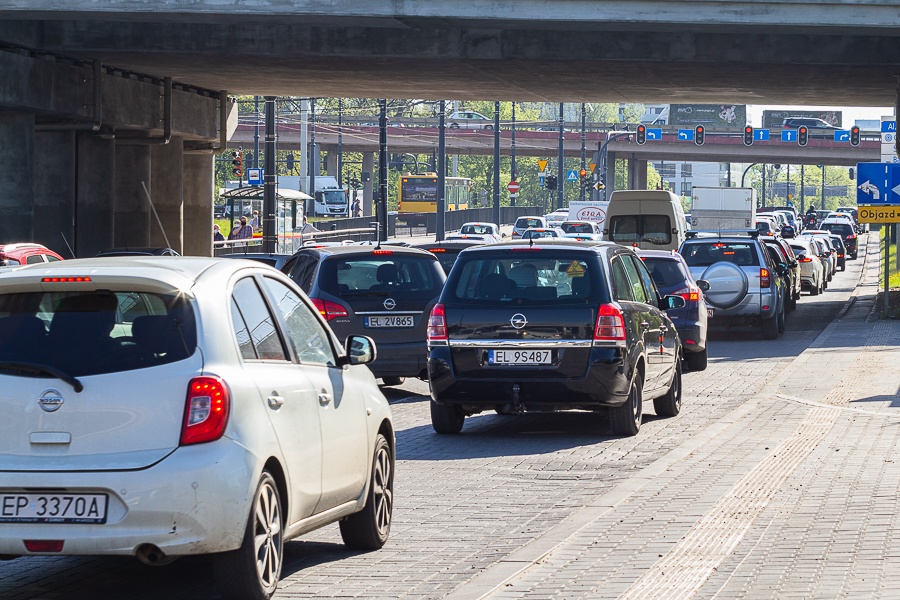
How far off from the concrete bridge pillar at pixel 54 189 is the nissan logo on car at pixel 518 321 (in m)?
22.1

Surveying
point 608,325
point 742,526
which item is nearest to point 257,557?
point 742,526

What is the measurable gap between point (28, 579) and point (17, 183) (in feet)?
81.3

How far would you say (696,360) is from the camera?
21.0 meters

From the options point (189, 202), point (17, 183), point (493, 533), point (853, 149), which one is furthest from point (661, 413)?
point (853, 149)

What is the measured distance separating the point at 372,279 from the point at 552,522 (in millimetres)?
8223

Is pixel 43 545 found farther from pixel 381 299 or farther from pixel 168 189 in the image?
pixel 168 189

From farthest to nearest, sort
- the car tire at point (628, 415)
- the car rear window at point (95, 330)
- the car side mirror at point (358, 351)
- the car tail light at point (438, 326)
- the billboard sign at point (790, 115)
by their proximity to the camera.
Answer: the billboard sign at point (790, 115), the car tire at point (628, 415), the car tail light at point (438, 326), the car side mirror at point (358, 351), the car rear window at point (95, 330)

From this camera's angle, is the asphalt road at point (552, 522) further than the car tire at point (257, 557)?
Yes

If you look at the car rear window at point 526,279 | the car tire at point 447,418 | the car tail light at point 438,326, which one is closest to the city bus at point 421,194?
the car tire at point 447,418

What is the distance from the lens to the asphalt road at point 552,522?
7.14m

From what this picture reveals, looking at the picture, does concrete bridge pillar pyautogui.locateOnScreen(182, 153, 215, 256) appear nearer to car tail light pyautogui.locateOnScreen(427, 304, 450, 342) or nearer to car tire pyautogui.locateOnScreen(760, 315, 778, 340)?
car tire pyautogui.locateOnScreen(760, 315, 778, 340)

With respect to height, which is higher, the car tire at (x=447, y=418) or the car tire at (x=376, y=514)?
the car tire at (x=376, y=514)

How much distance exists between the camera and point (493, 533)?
865 cm

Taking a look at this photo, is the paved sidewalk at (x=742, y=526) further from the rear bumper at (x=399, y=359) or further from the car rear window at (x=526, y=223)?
the car rear window at (x=526, y=223)
